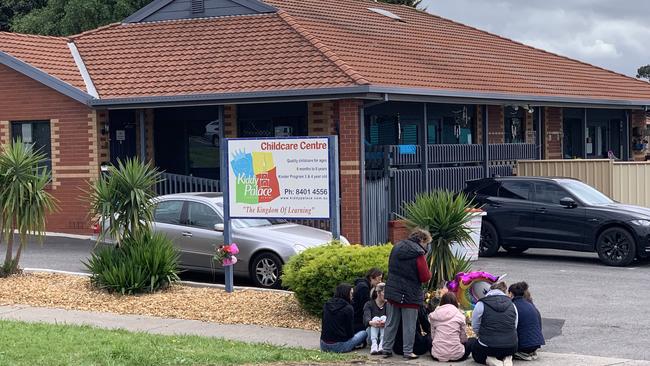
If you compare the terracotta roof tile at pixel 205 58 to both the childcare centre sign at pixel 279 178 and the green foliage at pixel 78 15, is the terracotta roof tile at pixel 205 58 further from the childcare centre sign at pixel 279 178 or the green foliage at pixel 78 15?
the green foliage at pixel 78 15

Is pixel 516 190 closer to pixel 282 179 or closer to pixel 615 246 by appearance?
pixel 615 246

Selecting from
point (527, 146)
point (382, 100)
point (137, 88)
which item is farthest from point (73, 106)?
point (527, 146)

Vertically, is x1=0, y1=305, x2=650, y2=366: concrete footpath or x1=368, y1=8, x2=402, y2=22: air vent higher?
x1=368, y1=8, x2=402, y2=22: air vent

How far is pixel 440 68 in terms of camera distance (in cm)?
2384

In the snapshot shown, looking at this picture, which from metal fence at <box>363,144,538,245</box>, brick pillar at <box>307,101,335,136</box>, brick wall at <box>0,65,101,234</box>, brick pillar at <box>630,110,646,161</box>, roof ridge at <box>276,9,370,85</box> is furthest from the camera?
brick pillar at <box>630,110,646,161</box>

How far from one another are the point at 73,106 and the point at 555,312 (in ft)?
42.0

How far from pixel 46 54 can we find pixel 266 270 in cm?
1085

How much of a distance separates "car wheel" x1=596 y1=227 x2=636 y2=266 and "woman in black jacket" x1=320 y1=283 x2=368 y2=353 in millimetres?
8622

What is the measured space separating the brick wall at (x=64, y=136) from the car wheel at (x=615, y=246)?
427 inches

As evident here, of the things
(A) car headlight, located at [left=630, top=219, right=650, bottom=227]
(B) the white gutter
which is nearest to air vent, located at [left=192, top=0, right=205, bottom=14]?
(B) the white gutter

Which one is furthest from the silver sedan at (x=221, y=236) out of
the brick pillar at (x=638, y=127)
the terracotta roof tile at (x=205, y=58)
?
the brick pillar at (x=638, y=127)

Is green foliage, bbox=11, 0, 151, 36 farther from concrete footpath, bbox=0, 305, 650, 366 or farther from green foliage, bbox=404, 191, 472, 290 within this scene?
green foliage, bbox=404, 191, 472, 290

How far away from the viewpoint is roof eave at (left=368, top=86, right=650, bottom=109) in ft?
64.4

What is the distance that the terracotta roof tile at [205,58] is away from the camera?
20.6 metres
